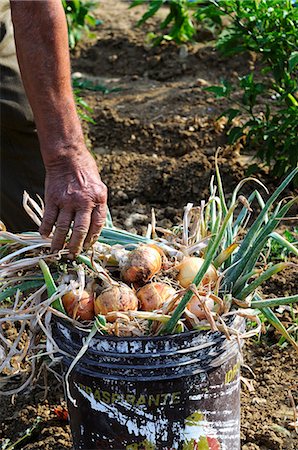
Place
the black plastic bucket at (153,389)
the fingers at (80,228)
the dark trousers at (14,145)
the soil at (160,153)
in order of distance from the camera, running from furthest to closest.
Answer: the dark trousers at (14,145) < the soil at (160,153) < the fingers at (80,228) < the black plastic bucket at (153,389)

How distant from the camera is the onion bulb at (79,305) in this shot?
6.31 feet

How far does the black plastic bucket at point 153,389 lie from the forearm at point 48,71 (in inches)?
18.3

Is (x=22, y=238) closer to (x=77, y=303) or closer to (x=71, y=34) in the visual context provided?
(x=77, y=303)

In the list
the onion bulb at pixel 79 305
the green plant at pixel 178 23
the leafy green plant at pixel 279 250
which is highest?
the onion bulb at pixel 79 305

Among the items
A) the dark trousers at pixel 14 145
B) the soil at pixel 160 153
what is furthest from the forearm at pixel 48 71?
the dark trousers at pixel 14 145

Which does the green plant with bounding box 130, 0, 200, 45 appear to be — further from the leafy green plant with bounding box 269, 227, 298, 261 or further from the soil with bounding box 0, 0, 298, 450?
the leafy green plant with bounding box 269, 227, 298, 261

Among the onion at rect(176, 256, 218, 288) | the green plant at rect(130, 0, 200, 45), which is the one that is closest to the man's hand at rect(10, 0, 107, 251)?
the onion at rect(176, 256, 218, 288)

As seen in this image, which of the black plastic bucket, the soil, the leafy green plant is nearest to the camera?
the black plastic bucket

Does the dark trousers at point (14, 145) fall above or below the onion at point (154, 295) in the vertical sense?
below

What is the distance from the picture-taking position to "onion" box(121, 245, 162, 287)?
77.9 inches

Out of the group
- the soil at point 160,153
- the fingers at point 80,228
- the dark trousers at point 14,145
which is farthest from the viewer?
the dark trousers at point 14,145

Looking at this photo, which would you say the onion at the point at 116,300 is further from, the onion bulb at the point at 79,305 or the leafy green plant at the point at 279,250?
the leafy green plant at the point at 279,250

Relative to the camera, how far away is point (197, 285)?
1.85 m

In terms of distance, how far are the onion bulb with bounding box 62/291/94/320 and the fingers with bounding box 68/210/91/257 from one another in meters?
0.13
